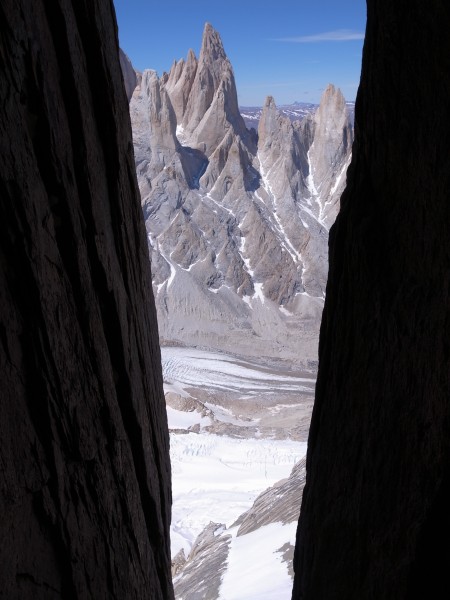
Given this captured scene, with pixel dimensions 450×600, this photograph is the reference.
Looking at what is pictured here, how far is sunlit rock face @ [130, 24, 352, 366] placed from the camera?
68312 millimetres

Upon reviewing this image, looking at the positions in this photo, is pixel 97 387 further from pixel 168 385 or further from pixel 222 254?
pixel 222 254

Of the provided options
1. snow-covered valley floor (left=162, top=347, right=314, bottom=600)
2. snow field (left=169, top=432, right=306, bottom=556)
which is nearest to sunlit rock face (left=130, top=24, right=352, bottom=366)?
snow-covered valley floor (left=162, top=347, right=314, bottom=600)

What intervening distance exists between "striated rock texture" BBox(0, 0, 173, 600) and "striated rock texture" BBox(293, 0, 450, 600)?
5.05ft

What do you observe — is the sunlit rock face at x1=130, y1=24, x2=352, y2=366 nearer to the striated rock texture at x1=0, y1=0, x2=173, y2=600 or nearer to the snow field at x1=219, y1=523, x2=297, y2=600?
the snow field at x1=219, y1=523, x2=297, y2=600

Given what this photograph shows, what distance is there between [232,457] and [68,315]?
20.5 meters

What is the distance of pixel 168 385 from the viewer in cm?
4222

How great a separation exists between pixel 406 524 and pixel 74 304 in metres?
2.36

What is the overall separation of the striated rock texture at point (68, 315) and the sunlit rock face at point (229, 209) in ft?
188

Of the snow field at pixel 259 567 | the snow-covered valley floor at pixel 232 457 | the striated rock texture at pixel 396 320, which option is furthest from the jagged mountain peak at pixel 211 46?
the striated rock texture at pixel 396 320

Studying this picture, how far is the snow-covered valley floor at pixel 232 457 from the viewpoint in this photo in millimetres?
9750

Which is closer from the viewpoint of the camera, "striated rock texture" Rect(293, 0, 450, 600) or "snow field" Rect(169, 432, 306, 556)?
"striated rock texture" Rect(293, 0, 450, 600)

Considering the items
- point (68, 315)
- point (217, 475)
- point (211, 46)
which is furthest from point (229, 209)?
point (68, 315)

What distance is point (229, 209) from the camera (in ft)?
266

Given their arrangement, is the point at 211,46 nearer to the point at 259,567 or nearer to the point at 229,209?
the point at 229,209
